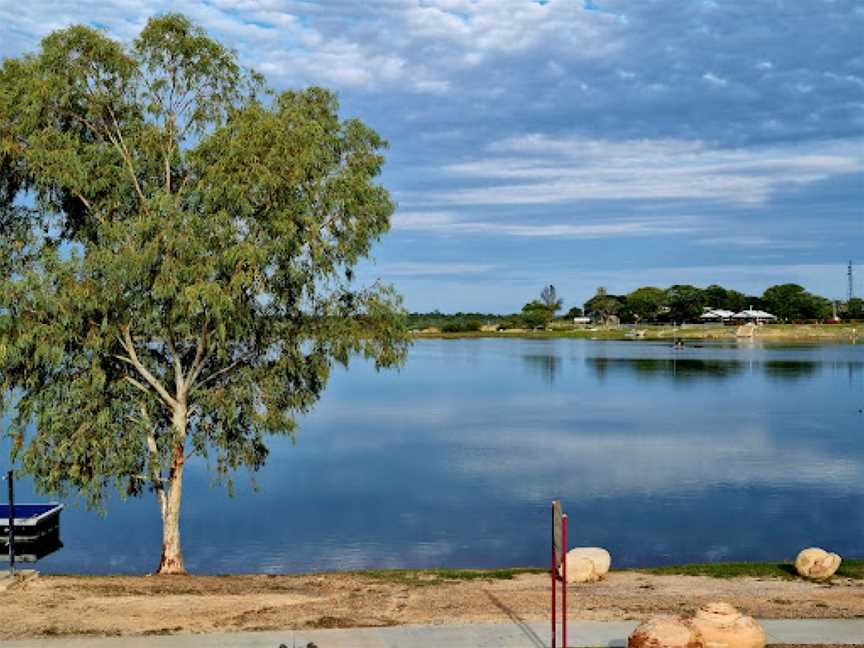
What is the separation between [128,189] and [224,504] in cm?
1794

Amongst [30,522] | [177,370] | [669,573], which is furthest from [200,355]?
[669,573]

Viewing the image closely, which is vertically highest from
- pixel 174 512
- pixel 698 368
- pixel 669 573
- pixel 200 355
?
pixel 200 355

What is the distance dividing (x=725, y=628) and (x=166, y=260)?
1433cm

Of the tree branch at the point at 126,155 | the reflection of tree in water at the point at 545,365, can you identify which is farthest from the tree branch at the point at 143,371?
the reflection of tree in water at the point at 545,365

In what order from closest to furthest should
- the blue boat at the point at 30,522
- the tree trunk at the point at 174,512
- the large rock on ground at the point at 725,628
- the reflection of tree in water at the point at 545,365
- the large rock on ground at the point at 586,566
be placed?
the large rock on ground at the point at 725,628, the large rock on ground at the point at 586,566, the tree trunk at the point at 174,512, the blue boat at the point at 30,522, the reflection of tree in water at the point at 545,365

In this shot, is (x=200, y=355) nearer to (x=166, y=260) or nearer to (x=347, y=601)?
(x=166, y=260)

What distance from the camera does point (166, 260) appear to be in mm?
21109

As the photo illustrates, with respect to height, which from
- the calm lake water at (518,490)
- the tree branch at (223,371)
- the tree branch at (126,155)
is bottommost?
the calm lake water at (518,490)

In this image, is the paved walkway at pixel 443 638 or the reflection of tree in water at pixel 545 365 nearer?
the paved walkway at pixel 443 638

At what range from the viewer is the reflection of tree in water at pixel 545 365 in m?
111

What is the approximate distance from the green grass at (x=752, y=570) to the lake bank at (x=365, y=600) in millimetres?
274

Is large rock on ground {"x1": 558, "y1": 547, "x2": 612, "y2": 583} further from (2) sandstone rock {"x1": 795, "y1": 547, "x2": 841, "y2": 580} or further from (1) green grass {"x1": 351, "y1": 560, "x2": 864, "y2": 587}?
(2) sandstone rock {"x1": 795, "y1": 547, "x2": 841, "y2": 580}

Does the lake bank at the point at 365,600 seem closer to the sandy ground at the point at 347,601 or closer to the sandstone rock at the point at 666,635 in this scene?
the sandy ground at the point at 347,601

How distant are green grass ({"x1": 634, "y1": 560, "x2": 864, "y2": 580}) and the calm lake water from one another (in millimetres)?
5853
